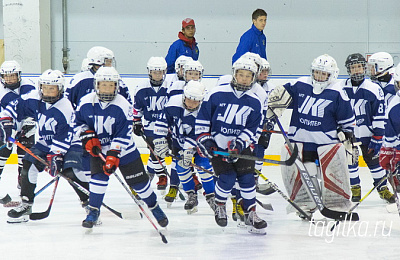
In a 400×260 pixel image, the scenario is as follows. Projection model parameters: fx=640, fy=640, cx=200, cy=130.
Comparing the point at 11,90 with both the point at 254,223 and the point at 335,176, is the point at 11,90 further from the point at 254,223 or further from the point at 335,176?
the point at 335,176

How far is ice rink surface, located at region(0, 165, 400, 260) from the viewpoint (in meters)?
3.41

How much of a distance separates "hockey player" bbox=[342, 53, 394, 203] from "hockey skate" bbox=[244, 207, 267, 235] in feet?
3.47

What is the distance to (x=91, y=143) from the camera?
3594mm

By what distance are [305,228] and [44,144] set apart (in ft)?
5.74

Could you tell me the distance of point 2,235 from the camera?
3775 millimetres

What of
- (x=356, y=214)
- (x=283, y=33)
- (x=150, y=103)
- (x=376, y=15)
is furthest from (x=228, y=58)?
(x=356, y=214)

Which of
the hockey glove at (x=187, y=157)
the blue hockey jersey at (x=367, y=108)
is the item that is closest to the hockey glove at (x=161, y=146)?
the hockey glove at (x=187, y=157)

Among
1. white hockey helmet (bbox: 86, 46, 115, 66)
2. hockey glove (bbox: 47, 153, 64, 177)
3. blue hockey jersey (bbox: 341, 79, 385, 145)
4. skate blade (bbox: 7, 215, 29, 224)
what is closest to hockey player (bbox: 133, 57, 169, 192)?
white hockey helmet (bbox: 86, 46, 115, 66)

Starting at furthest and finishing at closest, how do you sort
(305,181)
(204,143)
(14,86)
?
(14,86) < (305,181) < (204,143)

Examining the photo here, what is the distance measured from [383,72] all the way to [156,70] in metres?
1.70

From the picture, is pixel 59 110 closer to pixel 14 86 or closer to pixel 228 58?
pixel 14 86

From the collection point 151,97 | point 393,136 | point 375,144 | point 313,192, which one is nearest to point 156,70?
point 151,97

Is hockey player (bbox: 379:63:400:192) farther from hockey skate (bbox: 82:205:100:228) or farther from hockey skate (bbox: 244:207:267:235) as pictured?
hockey skate (bbox: 82:205:100:228)

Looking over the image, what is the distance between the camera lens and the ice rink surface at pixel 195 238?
341cm
